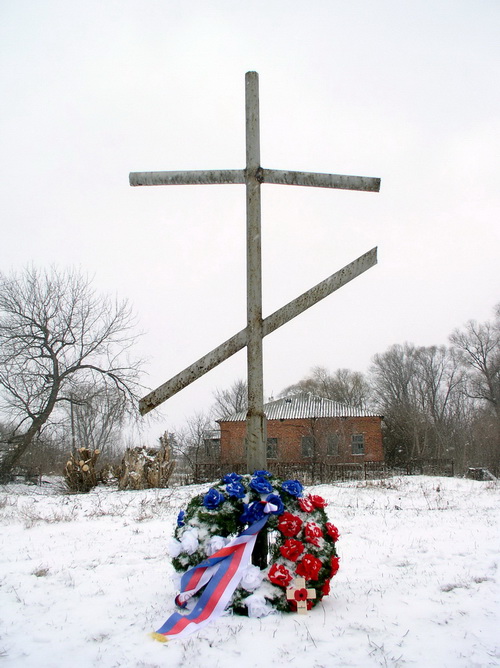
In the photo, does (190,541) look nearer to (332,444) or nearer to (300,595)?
(300,595)

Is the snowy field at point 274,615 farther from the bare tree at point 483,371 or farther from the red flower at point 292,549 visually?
the bare tree at point 483,371

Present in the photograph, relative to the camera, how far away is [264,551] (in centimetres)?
404

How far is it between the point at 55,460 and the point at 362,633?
3101 centimetres

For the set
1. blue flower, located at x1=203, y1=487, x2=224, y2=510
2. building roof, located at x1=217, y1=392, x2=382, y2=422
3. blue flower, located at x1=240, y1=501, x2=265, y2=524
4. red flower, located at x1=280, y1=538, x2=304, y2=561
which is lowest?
red flower, located at x1=280, y1=538, x2=304, y2=561

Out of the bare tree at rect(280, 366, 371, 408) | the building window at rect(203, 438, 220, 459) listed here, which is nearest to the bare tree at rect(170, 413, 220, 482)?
the building window at rect(203, 438, 220, 459)

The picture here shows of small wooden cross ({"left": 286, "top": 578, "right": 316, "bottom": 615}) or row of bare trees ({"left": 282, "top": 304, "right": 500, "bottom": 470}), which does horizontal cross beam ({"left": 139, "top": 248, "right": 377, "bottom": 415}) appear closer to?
small wooden cross ({"left": 286, "top": 578, "right": 316, "bottom": 615})

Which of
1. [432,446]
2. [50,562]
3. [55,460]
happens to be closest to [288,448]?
[432,446]

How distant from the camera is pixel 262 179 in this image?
14.5 ft

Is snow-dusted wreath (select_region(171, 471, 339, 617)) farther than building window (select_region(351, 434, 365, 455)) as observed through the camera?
No

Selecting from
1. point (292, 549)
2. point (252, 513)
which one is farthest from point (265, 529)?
point (292, 549)

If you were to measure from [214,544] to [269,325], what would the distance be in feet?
6.16

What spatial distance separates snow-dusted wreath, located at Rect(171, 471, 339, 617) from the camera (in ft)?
12.0

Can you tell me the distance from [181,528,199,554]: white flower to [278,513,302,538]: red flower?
2.30ft

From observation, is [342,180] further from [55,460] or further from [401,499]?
[55,460]
